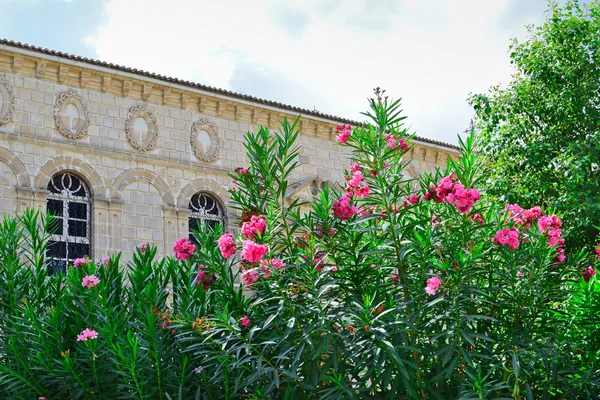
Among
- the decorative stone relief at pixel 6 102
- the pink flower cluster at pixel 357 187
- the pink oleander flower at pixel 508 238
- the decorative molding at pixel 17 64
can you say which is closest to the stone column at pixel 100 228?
the decorative stone relief at pixel 6 102

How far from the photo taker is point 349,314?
5727mm

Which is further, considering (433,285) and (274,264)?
(274,264)

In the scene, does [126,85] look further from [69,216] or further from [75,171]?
[69,216]

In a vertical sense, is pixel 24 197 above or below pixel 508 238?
above

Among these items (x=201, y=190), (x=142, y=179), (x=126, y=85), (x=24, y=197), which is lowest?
(x=24, y=197)

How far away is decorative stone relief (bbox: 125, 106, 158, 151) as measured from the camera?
18.6 meters

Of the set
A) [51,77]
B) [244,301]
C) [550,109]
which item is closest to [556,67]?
[550,109]

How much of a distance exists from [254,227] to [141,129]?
1333cm

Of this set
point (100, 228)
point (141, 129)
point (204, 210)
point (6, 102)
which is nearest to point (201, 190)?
point (204, 210)

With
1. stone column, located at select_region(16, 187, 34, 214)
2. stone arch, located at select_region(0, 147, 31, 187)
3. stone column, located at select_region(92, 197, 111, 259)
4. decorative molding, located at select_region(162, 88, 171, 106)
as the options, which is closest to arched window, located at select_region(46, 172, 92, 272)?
stone column, located at select_region(92, 197, 111, 259)

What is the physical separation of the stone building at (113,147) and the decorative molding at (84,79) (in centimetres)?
2

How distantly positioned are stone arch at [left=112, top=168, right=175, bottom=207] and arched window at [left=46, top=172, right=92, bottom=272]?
66cm

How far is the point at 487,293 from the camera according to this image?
19.8ft

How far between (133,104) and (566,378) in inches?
566
